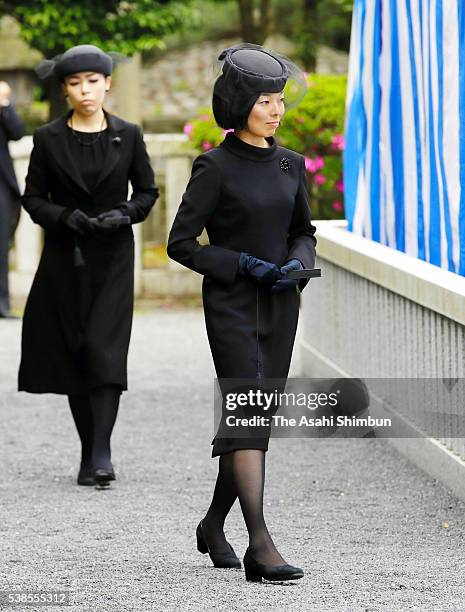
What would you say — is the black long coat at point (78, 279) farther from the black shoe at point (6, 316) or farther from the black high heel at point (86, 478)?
the black shoe at point (6, 316)

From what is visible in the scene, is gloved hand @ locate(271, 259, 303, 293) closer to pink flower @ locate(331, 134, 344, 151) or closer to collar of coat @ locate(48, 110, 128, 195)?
collar of coat @ locate(48, 110, 128, 195)

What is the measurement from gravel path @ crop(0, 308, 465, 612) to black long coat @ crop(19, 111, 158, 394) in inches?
20.2

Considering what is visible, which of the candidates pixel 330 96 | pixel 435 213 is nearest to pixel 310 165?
pixel 330 96

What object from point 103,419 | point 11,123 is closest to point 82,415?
point 103,419

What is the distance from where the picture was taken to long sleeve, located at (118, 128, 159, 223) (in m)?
7.64

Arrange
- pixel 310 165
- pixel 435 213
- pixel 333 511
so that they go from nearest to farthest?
pixel 333 511
pixel 435 213
pixel 310 165

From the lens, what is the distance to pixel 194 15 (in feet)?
70.0

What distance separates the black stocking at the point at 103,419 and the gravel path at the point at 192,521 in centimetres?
14

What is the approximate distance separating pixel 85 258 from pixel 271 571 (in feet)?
7.87

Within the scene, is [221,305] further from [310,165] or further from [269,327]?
[310,165]

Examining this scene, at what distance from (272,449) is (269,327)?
2.75 m

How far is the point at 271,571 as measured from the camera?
5.60m

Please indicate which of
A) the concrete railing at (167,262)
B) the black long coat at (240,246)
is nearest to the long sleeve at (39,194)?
the black long coat at (240,246)

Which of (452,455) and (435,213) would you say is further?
(435,213)
